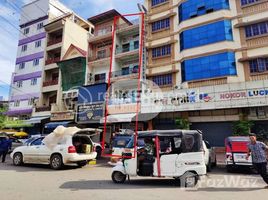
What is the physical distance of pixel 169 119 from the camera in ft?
63.6

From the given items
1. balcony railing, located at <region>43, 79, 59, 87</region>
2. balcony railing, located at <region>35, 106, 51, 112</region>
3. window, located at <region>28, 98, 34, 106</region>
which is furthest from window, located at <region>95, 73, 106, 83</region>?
window, located at <region>28, 98, 34, 106</region>

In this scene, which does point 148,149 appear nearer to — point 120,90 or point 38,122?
point 120,90

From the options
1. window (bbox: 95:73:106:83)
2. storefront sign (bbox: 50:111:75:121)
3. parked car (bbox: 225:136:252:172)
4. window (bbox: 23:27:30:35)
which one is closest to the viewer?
parked car (bbox: 225:136:252:172)

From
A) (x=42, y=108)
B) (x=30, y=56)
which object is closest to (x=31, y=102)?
(x=42, y=108)

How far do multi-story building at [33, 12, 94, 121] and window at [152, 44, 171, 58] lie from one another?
10.0m

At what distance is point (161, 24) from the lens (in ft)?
70.5

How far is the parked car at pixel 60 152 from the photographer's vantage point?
1038cm

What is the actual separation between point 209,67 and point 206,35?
2954mm

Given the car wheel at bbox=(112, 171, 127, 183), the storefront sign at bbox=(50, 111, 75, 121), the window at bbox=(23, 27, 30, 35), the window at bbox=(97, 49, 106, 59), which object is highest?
the window at bbox=(23, 27, 30, 35)

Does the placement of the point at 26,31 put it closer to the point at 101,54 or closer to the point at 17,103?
the point at 17,103

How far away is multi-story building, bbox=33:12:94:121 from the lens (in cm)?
2661

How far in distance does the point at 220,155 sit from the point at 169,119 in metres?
5.34

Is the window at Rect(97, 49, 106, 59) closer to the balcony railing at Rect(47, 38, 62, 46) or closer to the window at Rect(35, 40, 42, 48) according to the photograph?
the balcony railing at Rect(47, 38, 62, 46)

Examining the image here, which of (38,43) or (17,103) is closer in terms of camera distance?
(17,103)
